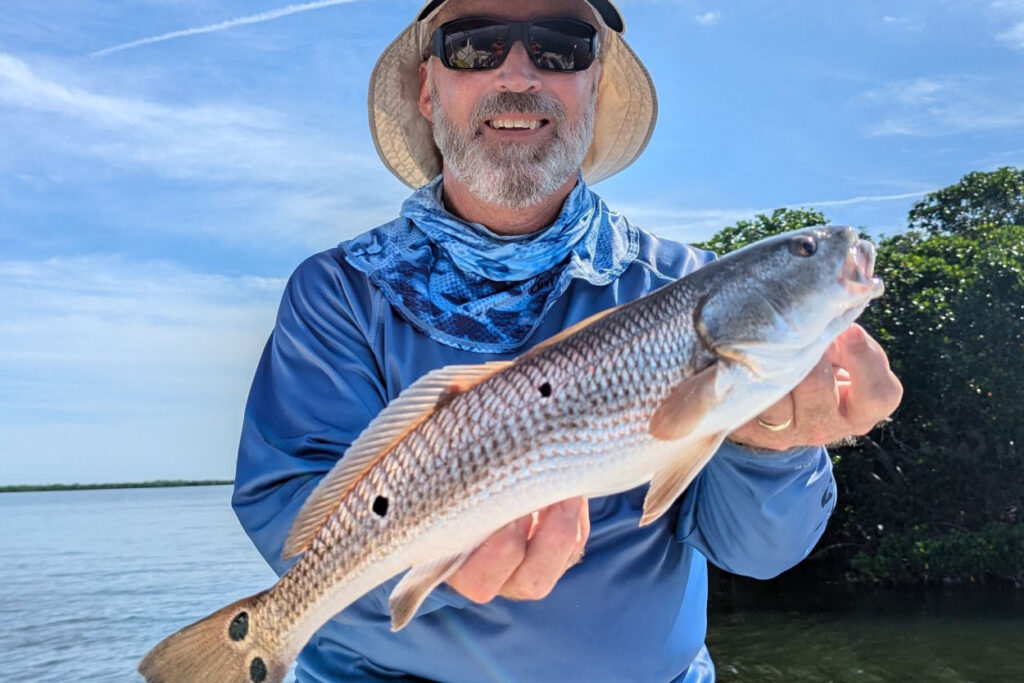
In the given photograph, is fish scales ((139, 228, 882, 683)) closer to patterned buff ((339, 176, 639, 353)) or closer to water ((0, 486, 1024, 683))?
patterned buff ((339, 176, 639, 353))

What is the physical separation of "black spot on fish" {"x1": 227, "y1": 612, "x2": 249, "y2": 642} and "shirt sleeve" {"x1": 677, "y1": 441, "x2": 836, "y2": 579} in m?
1.32

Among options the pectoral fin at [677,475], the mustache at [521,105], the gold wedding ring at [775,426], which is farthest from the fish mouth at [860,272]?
the mustache at [521,105]

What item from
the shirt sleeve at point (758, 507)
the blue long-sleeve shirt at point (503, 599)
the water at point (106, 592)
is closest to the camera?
the shirt sleeve at point (758, 507)

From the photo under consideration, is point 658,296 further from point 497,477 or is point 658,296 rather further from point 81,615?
point 81,615

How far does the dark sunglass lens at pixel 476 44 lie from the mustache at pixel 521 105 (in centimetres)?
12

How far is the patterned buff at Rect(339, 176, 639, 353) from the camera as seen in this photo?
309cm

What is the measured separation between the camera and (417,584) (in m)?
2.30

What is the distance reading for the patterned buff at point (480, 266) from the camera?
3.09 meters

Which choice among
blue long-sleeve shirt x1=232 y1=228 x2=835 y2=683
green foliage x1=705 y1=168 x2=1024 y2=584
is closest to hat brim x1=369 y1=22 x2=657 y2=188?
blue long-sleeve shirt x1=232 y1=228 x2=835 y2=683

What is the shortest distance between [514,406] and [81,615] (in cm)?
3778

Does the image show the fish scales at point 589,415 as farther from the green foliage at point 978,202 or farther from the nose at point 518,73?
the green foliage at point 978,202

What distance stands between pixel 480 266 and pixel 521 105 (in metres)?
0.63

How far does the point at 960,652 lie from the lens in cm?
1881

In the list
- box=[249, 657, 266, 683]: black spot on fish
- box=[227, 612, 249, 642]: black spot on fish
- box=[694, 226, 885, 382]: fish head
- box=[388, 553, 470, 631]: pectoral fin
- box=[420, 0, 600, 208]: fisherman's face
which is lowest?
box=[249, 657, 266, 683]: black spot on fish
